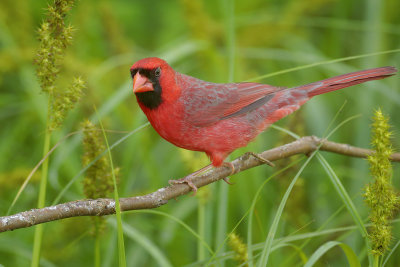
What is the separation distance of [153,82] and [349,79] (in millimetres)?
950

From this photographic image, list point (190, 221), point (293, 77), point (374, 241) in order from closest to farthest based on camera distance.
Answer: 1. point (374, 241)
2. point (190, 221)
3. point (293, 77)

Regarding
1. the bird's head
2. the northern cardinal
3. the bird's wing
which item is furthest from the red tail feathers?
the bird's head

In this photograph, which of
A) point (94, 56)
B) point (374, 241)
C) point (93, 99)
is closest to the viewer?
point (374, 241)

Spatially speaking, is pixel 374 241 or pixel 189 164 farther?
pixel 189 164

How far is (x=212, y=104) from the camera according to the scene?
3025 millimetres

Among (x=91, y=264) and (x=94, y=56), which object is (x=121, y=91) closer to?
(x=91, y=264)

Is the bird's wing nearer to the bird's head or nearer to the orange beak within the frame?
the bird's head

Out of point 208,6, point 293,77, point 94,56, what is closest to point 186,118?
point 293,77

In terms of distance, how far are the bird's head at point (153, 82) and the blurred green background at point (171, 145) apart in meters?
0.31

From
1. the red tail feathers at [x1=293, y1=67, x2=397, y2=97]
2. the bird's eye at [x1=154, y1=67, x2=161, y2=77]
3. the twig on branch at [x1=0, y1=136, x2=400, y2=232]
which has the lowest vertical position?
the twig on branch at [x1=0, y1=136, x2=400, y2=232]

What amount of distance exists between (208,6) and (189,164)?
11.1 feet

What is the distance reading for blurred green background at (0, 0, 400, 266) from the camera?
133 inches

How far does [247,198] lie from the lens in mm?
3586

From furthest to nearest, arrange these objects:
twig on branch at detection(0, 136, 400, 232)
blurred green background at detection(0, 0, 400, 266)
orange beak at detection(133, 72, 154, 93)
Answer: blurred green background at detection(0, 0, 400, 266) < orange beak at detection(133, 72, 154, 93) < twig on branch at detection(0, 136, 400, 232)
